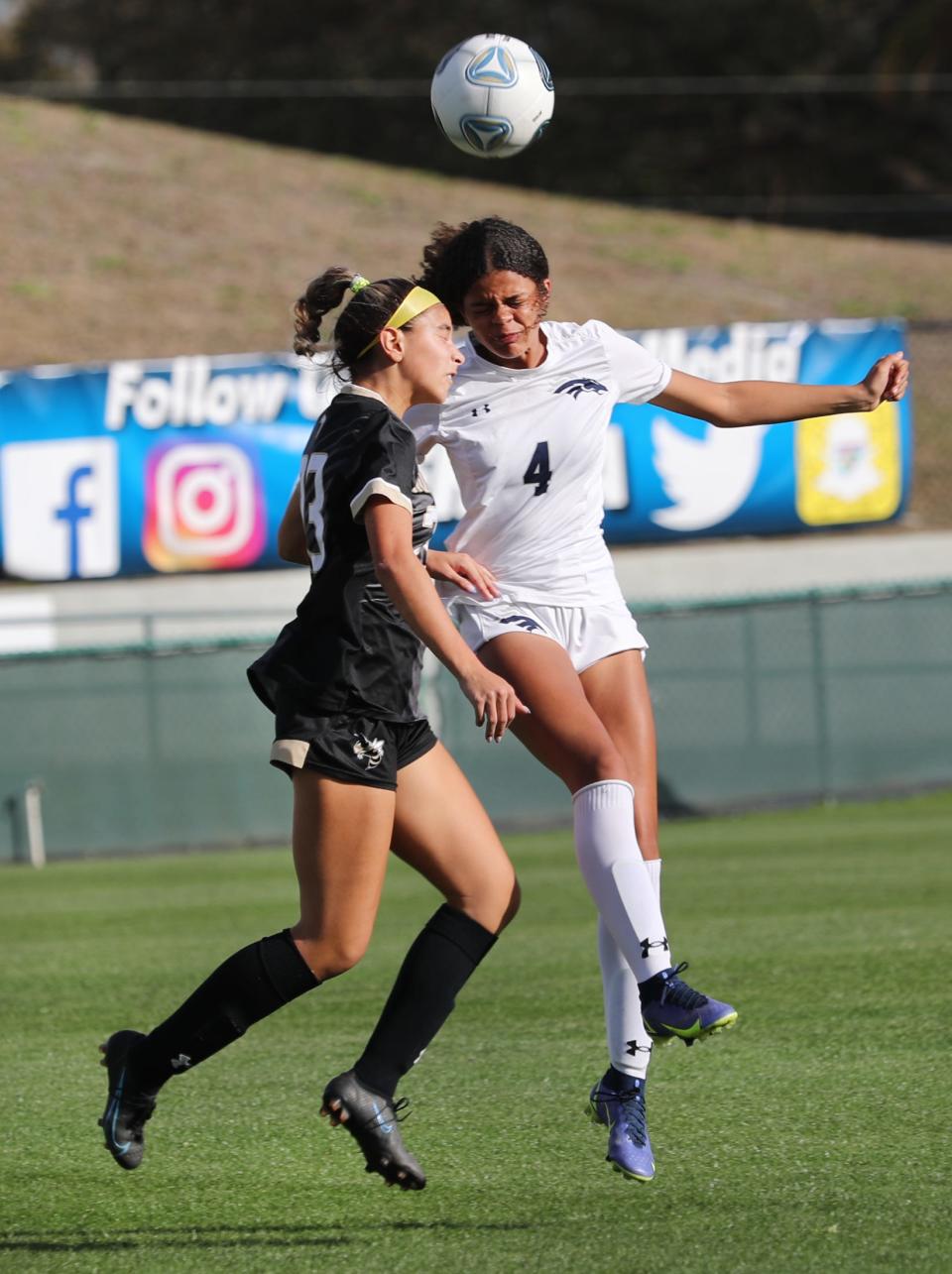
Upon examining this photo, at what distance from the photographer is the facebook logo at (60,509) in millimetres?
19359

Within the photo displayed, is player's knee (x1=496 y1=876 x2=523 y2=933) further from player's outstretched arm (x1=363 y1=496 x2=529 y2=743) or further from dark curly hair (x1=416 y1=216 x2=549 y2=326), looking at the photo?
dark curly hair (x1=416 y1=216 x2=549 y2=326)

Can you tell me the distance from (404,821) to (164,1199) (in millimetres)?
1172

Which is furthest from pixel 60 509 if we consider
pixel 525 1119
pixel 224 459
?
pixel 525 1119

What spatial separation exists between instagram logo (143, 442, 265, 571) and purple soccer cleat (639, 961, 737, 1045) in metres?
15.8

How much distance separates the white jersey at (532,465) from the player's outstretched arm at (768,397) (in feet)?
0.72

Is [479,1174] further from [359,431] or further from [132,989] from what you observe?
[132,989]

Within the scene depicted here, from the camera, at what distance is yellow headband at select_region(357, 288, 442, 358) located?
4.23 meters

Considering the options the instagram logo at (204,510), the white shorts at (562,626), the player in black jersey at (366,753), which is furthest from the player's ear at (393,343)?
the instagram logo at (204,510)

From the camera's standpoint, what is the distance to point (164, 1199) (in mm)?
4457

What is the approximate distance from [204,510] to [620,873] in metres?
15.8

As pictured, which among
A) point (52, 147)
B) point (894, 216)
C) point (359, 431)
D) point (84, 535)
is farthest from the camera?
→ point (894, 216)

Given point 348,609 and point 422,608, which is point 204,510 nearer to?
point 348,609

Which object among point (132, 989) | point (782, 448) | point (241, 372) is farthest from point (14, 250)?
point (132, 989)

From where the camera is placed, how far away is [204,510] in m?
19.7
